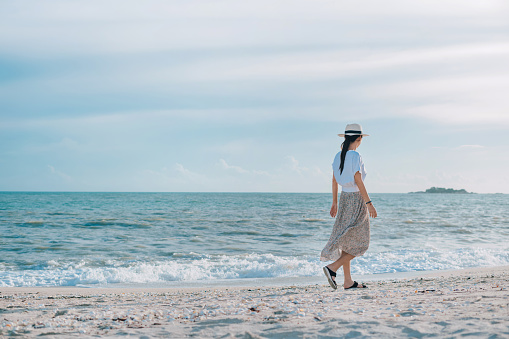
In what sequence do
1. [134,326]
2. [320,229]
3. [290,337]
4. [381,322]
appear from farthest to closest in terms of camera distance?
[320,229], [134,326], [381,322], [290,337]

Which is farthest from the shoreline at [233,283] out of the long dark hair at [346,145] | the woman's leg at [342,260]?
the long dark hair at [346,145]

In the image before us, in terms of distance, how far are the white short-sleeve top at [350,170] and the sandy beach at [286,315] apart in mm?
1419

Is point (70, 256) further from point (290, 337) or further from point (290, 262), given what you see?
point (290, 337)

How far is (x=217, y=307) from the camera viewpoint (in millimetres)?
5129

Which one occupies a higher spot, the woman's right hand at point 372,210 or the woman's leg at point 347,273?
the woman's right hand at point 372,210

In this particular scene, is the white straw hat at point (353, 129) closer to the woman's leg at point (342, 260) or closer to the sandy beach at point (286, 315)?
the woman's leg at point (342, 260)

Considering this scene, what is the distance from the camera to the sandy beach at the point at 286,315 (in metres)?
3.83

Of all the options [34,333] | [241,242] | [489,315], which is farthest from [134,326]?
[241,242]

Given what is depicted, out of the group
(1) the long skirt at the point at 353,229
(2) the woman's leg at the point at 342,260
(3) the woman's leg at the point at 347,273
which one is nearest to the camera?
(1) the long skirt at the point at 353,229

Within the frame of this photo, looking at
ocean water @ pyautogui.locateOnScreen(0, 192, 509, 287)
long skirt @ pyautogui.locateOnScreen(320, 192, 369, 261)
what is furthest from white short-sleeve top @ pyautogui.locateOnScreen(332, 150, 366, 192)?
ocean water @ pyautogui.locateOnScreen(0, 192, 509, 287)

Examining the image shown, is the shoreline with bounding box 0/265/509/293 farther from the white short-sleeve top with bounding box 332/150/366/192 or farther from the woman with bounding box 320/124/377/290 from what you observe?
the white short-sleeve top with bounding box 332/150/366/192

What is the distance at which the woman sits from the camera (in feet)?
19.1

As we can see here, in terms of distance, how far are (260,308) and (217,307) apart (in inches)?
21.4

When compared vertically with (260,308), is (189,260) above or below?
below
